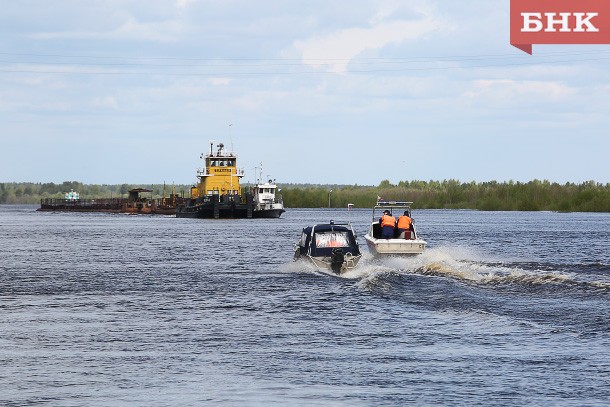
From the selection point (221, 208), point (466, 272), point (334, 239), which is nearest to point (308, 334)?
point (466, 272)

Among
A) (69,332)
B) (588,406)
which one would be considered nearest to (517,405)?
(588,406)

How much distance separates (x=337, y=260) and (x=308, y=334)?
17830mm

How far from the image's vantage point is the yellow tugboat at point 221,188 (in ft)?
465

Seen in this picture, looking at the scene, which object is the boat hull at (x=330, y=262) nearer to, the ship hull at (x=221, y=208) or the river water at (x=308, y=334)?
the river water at (x=308, y=334)

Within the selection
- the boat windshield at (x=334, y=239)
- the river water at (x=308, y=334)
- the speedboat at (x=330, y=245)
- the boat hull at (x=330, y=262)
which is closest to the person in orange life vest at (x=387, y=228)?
the river water at (x=308, y=334)

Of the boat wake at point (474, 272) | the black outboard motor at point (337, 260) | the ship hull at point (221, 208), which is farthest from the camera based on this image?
the ship hull at point (221, 208)

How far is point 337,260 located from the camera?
1817 inches

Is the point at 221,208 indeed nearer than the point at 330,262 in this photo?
No

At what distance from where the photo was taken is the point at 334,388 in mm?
20859

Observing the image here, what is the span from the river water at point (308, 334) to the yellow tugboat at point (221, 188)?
8698 centimetres

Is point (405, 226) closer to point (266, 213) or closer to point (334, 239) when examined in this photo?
point (334, 239)

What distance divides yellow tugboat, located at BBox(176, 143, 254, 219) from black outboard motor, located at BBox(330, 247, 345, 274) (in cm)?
9465

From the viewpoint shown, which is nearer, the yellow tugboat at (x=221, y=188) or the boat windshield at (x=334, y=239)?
the boat windshield at (x=334, y=239)

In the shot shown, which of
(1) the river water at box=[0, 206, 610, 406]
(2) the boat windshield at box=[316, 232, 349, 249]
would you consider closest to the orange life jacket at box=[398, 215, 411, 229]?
(1) the river water at box=[0, 206, 610, 406]
